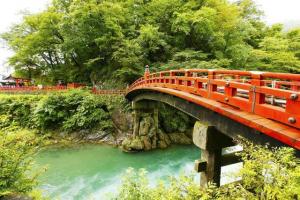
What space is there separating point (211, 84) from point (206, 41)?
16.4m

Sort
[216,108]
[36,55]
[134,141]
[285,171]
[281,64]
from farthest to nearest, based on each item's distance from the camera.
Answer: [36,55] → [281,64] → [134,141] → [216,108] → [285,171]

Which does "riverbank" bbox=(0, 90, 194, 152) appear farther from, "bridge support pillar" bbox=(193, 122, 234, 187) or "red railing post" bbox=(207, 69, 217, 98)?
"red railing post" bbox=(207, 69, 217, 98)

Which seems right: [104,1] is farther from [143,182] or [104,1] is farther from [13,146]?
[143,182]

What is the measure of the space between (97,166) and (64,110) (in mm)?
7120

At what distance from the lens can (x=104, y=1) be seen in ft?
67.8

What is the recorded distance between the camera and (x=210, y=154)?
5.94m

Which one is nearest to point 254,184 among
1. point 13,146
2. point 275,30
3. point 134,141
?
point 13,146

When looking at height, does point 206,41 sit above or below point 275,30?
below

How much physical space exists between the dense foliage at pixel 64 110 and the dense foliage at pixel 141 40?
373cm

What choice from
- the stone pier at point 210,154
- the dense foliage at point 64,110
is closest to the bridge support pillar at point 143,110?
the dense foliage at point 64,110

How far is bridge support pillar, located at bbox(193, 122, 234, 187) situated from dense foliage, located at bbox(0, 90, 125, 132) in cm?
1217

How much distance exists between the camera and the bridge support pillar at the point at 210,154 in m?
5.86

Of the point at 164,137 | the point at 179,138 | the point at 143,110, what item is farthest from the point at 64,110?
the point at 179,138

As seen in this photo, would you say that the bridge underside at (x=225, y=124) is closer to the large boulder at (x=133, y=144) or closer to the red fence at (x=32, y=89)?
the large boulder at (x=133, y=144)
